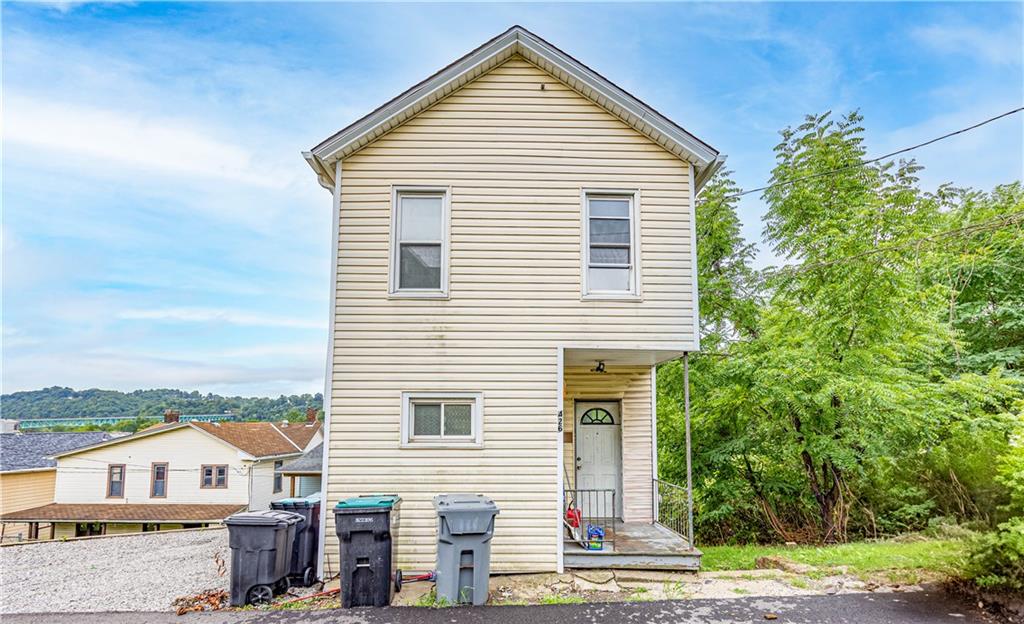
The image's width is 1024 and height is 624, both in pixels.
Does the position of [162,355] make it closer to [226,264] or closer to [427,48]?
[226,264]

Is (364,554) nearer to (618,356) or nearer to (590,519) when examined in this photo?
(590,519)

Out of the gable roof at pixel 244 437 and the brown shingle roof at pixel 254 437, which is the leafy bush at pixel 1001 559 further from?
the brown shingle roof at pixel 254 437

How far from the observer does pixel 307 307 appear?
30.2m

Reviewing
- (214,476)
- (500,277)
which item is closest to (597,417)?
(500,277)

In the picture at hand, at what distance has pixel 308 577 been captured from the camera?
6574mm

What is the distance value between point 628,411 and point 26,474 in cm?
3381

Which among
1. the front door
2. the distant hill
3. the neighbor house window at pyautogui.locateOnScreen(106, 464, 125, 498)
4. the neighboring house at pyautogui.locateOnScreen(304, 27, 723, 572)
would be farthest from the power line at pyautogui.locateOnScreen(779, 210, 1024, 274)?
the distant hill

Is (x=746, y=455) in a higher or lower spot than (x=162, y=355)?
lower

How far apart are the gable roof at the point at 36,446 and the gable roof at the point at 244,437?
281 cm

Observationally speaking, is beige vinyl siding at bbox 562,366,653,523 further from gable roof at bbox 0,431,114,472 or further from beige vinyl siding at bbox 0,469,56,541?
gable roof at bbox 0,431,114,472

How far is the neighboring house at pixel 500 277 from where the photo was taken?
7.00 meters

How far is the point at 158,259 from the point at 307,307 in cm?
776

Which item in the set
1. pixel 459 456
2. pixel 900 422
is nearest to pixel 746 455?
pixel 900 422

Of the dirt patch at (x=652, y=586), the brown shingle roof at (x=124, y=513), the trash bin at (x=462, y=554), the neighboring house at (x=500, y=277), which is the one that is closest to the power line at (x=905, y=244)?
the neighboring house at (x=500, y=277)
